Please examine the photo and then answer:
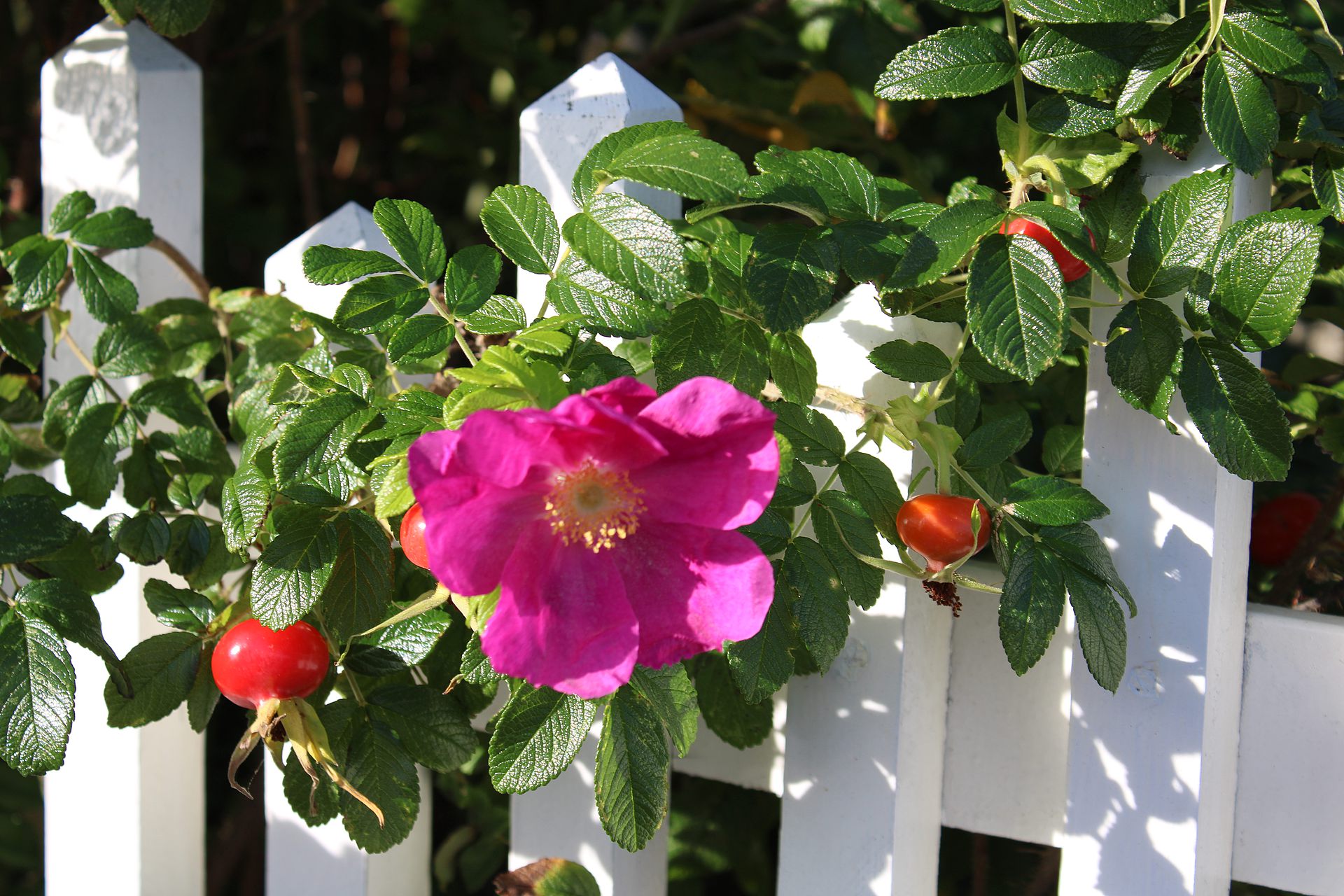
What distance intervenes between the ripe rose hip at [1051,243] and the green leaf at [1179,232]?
4 cm

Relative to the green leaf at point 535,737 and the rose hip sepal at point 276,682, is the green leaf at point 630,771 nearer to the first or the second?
the green leaf at point 535,737

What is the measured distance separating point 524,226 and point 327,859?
2.36 feet

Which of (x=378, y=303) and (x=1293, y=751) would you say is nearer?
(x=378, y=303)

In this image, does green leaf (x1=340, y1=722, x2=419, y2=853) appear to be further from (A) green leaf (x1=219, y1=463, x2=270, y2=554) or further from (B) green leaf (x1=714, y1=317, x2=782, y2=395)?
(B) green leaf (x1=714, y1=317, x2=782, y2=395)

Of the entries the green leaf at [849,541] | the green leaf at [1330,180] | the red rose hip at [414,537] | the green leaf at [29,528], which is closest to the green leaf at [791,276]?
the green leaf at [849,541]

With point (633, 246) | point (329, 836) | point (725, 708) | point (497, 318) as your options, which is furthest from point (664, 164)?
point (329, 836)

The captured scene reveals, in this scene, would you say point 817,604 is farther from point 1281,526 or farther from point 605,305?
point 1281,526

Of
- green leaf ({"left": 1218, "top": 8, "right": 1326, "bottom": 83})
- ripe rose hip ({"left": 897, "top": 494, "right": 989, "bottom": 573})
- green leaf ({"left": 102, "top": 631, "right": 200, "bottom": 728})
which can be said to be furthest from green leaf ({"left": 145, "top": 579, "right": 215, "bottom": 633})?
green leaf ({"left": 1218, "top": 8, "right": 1326, "bottom": 83})

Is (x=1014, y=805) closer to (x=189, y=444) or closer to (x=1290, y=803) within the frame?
(x=1290, y=803)

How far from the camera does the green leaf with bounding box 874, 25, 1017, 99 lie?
2.74 ft

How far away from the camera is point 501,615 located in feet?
2.19

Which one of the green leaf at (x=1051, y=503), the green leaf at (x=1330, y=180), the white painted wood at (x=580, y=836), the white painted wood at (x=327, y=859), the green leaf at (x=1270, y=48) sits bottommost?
the white painted wood at (x=327, y=859)

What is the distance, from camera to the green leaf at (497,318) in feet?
2.68

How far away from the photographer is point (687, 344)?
2.67 feet
